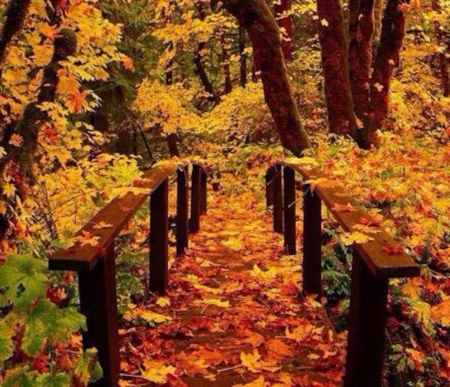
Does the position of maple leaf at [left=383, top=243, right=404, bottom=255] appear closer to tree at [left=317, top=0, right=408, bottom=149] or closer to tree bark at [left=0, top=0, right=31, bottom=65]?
tree bark at [left=0, top=0, right=31, bottom=65]

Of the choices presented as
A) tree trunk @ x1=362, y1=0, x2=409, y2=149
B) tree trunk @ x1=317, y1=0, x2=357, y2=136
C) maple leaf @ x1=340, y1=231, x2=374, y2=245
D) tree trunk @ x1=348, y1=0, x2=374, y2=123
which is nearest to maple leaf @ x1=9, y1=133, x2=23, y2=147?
maple leaf @ x1=340, y1=231, x2=374, y2=245

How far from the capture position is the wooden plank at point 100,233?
8.54 feet

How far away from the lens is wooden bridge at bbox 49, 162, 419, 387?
275 centimetres

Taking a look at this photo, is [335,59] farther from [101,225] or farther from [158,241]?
[101,225]

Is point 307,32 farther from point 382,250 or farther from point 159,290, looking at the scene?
point 382,250

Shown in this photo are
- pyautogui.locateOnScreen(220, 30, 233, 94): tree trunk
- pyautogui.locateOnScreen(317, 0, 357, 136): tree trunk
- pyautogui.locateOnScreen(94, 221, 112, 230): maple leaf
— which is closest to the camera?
pyautogui.locateOnScreen(94, 221, 112, 230): maple leaf

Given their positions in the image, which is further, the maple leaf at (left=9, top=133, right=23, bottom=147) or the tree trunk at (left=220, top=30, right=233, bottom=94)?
the tree trunk at (left=220, top=30, right=233, bottom=94)

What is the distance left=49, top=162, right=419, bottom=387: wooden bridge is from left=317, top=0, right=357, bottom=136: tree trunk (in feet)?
11.3

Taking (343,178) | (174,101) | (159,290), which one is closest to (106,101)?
(174,101)

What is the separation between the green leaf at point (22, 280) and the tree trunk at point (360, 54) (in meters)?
9.06

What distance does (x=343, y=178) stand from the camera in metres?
6.88

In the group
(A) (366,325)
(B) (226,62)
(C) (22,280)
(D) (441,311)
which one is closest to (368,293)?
(A) (366,325)

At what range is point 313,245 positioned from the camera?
5.09 metres

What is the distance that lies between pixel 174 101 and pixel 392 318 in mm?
15765
